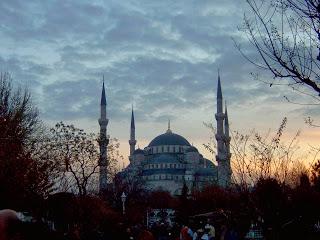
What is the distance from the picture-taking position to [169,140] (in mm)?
110562

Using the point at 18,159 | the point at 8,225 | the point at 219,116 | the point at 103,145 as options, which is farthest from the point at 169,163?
the point at 8,225

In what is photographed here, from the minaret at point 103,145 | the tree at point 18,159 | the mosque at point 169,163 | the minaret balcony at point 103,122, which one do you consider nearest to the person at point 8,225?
the tree at point 18,159

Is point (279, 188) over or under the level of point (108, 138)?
under

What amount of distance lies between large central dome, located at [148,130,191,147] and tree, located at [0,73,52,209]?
270 ft

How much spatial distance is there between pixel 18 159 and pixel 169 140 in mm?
90141

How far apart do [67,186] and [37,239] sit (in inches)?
1242

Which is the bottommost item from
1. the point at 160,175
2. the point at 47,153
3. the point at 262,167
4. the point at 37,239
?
the point at 37,239

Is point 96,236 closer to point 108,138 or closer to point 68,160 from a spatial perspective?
point 68,160

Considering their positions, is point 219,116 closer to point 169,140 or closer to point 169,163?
point 169,163

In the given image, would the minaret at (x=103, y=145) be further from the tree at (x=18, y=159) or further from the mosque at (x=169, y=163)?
the mosque at (x=169, y=163)

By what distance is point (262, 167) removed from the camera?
65.2 feet

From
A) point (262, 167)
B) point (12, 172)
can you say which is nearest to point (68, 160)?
point (12, 172)

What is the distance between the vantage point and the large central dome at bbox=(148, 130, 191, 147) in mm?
110562

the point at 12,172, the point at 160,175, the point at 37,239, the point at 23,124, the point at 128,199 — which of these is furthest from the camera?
the point at 160,175
